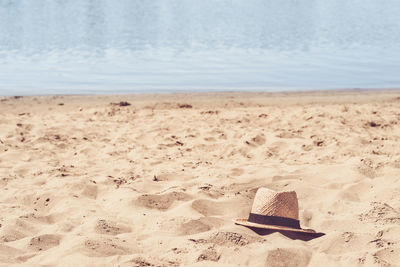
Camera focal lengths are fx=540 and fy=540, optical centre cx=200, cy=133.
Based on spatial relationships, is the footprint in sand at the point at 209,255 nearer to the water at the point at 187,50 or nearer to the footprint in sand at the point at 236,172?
the footprint in sand at the point at 236,172

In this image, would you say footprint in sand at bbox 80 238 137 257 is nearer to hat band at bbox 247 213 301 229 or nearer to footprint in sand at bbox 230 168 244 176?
hat band at bbox 247 213 301 229

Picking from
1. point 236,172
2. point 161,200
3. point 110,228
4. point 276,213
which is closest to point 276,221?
point 276,213

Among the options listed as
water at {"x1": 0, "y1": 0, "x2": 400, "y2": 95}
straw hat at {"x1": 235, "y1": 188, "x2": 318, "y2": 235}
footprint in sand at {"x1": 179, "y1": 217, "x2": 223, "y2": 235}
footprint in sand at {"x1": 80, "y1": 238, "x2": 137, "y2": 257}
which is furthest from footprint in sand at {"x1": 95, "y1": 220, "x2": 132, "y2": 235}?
water at {"x1": 0, "y1": 0, "x2": 400, "y2": 95}

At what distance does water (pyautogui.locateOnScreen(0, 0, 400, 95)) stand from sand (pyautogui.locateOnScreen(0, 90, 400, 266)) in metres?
3.51

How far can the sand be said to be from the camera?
377 centimetres

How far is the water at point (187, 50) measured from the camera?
13.3 metres

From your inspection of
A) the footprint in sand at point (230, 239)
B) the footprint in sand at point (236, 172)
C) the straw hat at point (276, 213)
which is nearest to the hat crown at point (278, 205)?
the straw hat at point (276, 213)

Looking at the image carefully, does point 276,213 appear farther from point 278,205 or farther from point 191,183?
point 191,183

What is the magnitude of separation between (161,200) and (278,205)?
3.95 feet

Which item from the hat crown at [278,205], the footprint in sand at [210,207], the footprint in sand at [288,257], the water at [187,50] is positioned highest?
the water at [187,50]

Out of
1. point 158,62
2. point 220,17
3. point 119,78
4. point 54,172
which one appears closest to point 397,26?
point 220,17

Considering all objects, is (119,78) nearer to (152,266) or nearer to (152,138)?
(152,138)

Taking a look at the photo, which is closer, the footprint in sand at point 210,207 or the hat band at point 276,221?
the hat band at point 276,221

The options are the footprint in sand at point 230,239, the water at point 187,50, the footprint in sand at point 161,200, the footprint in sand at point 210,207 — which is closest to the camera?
the footprint in sand at point 230,239
